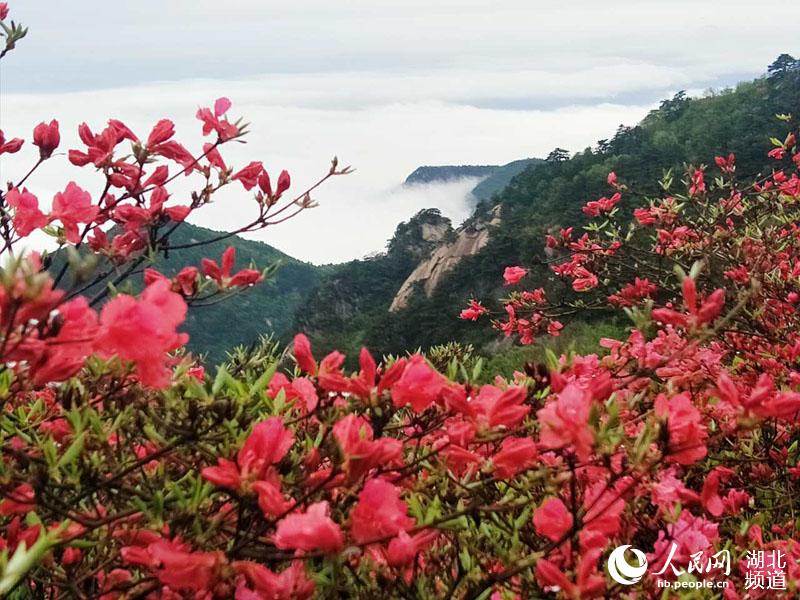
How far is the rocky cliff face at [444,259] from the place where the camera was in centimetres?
4338

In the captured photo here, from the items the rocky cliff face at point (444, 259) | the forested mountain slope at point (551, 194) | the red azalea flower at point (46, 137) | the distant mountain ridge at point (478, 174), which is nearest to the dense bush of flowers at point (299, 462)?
the red azalea flower at point (46, 137)

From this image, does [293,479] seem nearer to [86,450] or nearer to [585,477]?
[86,450]

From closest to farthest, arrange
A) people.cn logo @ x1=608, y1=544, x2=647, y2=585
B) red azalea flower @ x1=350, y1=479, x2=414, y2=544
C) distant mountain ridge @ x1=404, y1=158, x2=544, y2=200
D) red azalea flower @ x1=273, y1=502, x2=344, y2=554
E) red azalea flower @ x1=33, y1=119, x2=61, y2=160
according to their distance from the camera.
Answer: red azalea flower @ x1=273, y1=502, x2=344, y2=554
red azalea flower @ x1=350, y1=479, x2=414, y2=544
people.cn logo @ x1=608, y1=544, x2=647, y2=585
red azalea flower @ x1=33, y1=119, x2=61, y2=160
distant mountain ridge @ x1=404, y1=158, x2=544, y2=200

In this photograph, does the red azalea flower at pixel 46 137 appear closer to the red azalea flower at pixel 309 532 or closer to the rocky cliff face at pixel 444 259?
the red azalea flower at pixel 309 532

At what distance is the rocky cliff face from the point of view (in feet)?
142

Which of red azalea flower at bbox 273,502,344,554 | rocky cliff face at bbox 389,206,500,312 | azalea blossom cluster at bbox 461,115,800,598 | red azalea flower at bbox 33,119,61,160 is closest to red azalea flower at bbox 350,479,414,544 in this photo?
red azalea flower at bbox 273,502,344,554

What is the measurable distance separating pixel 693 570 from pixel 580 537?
745mm

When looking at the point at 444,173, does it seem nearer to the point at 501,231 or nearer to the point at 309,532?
the point at 501,231

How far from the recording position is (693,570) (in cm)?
199

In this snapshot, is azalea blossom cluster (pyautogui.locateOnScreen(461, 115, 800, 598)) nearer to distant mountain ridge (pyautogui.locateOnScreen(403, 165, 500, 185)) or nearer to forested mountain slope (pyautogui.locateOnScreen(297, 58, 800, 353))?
forested mountain slope (pyautogui.locateOnScreen(297, 58, 800, 353))

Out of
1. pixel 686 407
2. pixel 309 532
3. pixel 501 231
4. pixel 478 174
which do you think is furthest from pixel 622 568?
pixel 478 174

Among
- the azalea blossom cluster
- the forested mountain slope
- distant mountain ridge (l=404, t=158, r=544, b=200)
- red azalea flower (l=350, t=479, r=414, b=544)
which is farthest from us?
distant mountain ridge (l=404, t=158, r=544, b=200)

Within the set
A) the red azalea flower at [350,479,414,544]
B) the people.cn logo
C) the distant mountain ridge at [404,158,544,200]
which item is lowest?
the distant mountain ridge at [404,158,544,200]

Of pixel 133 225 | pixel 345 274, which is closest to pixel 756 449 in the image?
pixel 133 225
